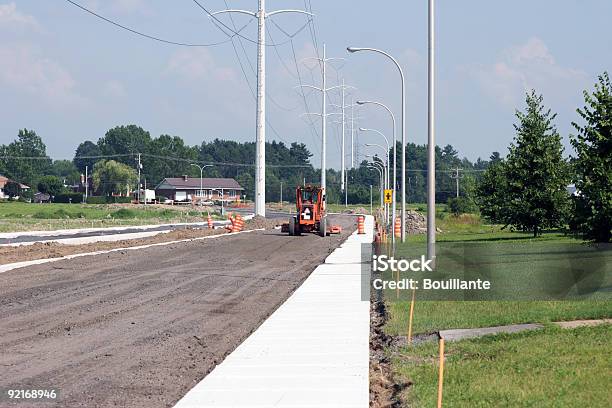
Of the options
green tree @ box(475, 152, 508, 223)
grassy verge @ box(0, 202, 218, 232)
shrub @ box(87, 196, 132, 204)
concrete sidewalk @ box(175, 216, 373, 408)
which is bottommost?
grassy verge @ box(0, 202, 218, 232)

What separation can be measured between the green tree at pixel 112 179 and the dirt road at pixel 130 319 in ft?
491

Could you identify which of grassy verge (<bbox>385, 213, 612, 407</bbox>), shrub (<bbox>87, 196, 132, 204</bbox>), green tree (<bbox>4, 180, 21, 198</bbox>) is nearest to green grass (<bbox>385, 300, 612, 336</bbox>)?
grassy verge (<bbox>385, 213, 612, 407</bbox>)

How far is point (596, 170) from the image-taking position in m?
34.9

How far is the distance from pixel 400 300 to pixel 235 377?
11.5 metres

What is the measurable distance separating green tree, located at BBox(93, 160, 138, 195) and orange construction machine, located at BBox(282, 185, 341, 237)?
132127mm

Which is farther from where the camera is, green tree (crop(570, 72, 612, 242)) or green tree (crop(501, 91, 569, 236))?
green tree (crop(501, 91, 569, 236))

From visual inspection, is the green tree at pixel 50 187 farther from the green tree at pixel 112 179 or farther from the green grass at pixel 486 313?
the green grass at pixel 486 313

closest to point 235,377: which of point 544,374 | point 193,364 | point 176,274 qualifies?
point 193,364

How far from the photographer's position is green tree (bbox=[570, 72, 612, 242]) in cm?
3494

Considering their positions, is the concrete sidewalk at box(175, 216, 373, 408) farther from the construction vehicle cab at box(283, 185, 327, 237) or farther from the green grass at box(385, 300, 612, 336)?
the construction vehicle cab at box(283, 185, 327, 237)

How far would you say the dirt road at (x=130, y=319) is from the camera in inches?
550

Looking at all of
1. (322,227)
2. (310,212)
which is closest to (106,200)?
(310,212)

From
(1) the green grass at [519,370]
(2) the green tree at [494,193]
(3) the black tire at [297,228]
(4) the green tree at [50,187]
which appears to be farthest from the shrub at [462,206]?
(1) the green grass at [519,370]

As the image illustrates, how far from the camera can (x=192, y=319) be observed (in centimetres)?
2142
